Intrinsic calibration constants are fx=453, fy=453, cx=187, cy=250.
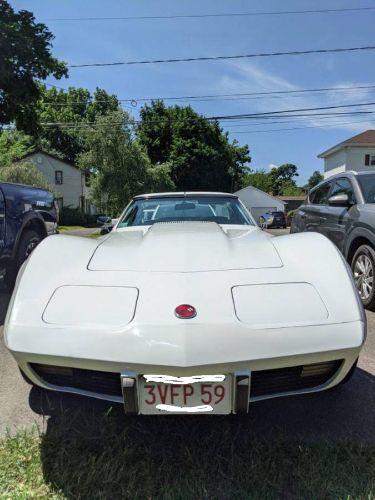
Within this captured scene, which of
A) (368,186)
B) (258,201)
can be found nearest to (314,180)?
(258,201)

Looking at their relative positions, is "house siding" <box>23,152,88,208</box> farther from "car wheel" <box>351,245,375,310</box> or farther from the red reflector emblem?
the red reflector emblem

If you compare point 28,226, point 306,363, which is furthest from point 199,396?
point 28,226

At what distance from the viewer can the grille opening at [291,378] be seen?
2010 mm

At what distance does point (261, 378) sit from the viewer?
2.00 m

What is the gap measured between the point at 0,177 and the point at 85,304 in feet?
90.1

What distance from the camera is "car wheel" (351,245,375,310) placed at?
15.2 ft

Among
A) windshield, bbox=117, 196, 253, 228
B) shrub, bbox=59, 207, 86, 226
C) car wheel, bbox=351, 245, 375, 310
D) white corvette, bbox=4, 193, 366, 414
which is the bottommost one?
shrub, bbox=59, 207, 86, 226

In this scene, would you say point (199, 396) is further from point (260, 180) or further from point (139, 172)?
point (260, 180)

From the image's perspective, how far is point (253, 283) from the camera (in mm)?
2217

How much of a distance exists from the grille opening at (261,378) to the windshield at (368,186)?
Answer: 11.2 feet

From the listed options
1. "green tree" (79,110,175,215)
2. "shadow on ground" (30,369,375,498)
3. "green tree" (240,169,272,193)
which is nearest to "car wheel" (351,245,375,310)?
"shadow on ground" (30,369,375,498)

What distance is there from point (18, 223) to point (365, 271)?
13.0 ft

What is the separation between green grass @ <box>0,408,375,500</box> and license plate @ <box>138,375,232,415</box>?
12.9 inches

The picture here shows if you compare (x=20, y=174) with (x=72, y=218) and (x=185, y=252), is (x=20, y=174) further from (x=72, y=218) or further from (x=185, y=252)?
(x=185, y=252)
